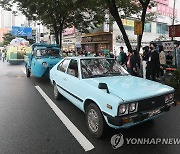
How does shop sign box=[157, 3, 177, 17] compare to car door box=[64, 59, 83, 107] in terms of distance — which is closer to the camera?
car door box=[64, 59, 83, 107]

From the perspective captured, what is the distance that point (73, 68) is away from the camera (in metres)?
5.00

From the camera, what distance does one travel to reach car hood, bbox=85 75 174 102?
3.40 meters

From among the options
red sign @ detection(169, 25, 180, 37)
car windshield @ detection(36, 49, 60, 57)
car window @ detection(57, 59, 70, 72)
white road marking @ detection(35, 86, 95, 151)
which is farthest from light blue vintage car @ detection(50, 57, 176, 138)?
red sign @ detection(169, 25, 180, 37)

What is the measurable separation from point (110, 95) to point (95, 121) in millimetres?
663

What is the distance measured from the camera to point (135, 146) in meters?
3.42

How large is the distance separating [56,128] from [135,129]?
160cm

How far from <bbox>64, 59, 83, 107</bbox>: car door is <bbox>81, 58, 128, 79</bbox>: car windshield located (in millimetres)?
201

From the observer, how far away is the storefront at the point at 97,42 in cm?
2628

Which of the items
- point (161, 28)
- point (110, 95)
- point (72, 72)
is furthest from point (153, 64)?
point (161, 28)

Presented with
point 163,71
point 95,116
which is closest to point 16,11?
point 163,71

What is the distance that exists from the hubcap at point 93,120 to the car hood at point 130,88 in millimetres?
526

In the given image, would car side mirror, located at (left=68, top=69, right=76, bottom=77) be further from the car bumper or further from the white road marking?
the car bumper

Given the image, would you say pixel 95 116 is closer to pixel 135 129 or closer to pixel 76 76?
pixel 135 129

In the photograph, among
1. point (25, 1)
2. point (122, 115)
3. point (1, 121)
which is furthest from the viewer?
point (25, 1)
